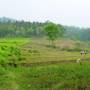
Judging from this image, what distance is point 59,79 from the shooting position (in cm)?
2152

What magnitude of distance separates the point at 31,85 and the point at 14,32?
105m

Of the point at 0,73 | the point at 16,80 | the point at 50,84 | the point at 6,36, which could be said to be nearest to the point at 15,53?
the point at 0,73

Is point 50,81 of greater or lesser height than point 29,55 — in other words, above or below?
above

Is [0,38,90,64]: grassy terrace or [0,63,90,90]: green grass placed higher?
[0,63,90,90]: green grass

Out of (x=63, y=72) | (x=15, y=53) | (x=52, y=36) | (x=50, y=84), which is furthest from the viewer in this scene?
(x=52, y=36)

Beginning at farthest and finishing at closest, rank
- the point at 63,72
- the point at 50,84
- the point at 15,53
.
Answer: the point at 15,53, the point at 63,72, the point at 50,84

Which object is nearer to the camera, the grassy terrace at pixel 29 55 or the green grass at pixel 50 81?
the green grass at pixel 50 81

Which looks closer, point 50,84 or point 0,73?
point 50,84

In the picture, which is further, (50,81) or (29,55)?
(29,55)

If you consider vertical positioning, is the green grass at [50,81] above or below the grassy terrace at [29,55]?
above

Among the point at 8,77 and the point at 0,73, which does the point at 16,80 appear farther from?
the point at 0,73

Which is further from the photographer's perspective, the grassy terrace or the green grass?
the grassy terrace

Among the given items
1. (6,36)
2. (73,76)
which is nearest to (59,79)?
(73,76)

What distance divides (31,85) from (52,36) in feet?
201
